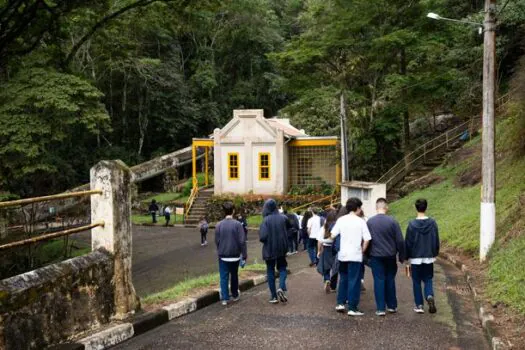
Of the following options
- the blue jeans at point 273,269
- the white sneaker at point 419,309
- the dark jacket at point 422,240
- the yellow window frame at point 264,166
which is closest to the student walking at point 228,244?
the blue jeans at point 273,269

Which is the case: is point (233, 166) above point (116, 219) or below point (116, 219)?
above

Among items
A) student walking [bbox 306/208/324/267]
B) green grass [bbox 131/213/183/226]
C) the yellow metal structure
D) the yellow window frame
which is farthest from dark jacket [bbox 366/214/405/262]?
the yellow window frame

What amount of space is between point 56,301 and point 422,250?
496 cm

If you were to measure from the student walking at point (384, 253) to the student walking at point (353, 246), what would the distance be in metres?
0.14

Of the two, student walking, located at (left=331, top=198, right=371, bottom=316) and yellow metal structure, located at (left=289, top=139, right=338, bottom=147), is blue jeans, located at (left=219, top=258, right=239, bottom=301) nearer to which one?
student walking, located at (left=331, top=198, right=371, bottom=316)

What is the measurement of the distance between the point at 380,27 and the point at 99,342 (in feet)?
78.7

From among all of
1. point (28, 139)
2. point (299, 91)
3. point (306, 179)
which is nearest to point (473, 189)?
point (299, 91)

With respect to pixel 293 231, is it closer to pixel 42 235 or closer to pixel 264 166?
pixel 42 235

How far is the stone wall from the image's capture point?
5379 millimetres

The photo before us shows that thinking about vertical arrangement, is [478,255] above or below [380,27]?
below

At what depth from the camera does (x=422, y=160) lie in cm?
2967

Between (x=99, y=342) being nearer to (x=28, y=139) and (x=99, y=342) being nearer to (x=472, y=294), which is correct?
(x=472, y=294)

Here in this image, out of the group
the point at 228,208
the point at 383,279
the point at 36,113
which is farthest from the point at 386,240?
the point at 36,113

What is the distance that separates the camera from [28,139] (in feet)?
61.0
